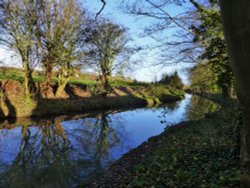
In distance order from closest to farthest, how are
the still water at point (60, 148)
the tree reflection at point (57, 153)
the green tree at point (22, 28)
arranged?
1. the tree reflection at point (57, 153)
2. the still water at point (60, 148)
3. the green tree at point (22, 28)

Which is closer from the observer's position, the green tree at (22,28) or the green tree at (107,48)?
the green tree at (22,28)

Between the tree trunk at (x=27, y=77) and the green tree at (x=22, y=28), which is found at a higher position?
the green tree at (x=22, y=28)

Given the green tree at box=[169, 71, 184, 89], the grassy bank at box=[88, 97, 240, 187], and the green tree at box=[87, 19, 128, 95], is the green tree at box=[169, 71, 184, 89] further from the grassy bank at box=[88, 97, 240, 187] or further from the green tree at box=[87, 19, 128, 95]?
the grassy bank at box=[88, 97, 240, 187]

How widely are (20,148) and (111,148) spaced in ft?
11.6

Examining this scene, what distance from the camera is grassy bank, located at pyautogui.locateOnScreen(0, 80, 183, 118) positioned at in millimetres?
18078

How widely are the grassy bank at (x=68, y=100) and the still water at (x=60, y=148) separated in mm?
1529

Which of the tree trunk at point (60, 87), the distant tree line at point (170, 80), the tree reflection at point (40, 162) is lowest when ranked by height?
the tree reflection at point (40, 162)

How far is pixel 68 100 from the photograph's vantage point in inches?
894

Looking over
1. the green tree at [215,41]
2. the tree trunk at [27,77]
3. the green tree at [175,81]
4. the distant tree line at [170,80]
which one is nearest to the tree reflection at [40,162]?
the tree trunk at [27,77]

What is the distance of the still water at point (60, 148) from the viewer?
7.39 m

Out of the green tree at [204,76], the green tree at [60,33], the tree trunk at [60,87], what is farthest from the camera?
the tree trunk at [60,87]

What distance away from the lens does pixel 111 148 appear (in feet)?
35.3

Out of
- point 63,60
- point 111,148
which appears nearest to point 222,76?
point 111,148

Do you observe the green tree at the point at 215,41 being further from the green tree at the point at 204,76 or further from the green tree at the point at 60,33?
the green tree at the point at 60,33
